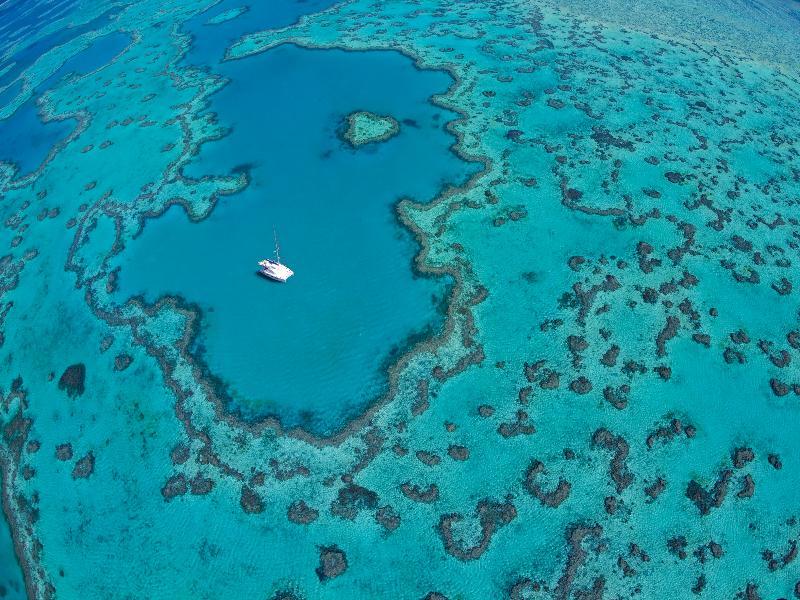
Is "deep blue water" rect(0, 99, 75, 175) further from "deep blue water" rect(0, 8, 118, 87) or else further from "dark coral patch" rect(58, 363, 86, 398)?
"dark coral patch" rect(58, 363, 86, 398)

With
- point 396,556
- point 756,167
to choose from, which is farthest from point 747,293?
point 396,556

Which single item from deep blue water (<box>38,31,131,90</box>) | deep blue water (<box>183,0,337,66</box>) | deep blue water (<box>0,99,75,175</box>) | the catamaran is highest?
deep blue water (<box>183,0,337,66</box>)

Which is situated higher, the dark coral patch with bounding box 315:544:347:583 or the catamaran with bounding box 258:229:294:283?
the catamaran with bounding box 258:229:294:283

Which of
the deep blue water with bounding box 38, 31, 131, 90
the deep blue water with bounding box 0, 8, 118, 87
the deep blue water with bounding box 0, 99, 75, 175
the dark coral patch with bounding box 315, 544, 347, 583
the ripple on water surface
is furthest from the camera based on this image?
the deep blue water with bounding box 0, 8, 118, 87

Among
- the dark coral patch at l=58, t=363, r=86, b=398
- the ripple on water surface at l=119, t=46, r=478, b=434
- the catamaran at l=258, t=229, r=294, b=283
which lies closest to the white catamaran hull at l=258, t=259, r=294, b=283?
the catamaran at l=258, t=229, r=294, b=283

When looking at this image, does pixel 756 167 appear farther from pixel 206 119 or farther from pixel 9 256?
pixel 9 256

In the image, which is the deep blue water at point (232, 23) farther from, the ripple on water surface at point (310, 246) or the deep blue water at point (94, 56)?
the ripple on water surface at point (310, 246)
